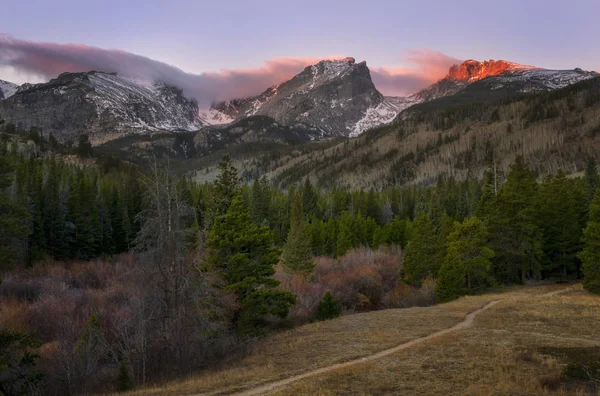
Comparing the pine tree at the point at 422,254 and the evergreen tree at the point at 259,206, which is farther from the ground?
the evergreen tree at the point at 259,206

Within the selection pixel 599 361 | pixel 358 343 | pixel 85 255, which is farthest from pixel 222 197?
pixel 85 255

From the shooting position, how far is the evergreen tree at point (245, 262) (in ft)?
80.7

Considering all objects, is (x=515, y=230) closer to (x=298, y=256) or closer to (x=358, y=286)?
(x=358, y=286)

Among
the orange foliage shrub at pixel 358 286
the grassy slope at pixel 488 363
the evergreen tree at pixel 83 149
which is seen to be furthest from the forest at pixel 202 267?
the evergreen tree at pixel 83 149

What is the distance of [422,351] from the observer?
57.6 feet

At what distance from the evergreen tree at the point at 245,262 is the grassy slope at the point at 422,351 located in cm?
198

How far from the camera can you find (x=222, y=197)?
27141mm

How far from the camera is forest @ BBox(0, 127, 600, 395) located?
784 inches

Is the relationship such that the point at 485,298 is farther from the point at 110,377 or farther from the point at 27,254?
the point at 27,254

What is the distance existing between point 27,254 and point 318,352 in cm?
4830

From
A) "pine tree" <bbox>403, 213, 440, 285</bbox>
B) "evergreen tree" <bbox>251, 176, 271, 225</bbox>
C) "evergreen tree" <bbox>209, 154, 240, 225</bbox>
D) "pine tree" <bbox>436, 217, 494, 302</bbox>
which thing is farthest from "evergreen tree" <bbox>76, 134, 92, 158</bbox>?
"pine tree" <bbox>436, 217, 494, 302</bbox>

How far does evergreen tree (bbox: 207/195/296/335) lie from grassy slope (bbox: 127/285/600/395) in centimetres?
198

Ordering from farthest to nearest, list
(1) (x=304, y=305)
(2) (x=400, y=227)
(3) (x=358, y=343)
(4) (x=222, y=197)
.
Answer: (2) (x=400, y=227)
(1) (x=304, y=305)
(4) (x=222, y=197)
(3) (x=358, y=343)

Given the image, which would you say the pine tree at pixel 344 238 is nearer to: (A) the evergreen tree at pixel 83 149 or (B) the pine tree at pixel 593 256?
(B) the pine tree at pixel 593 256
